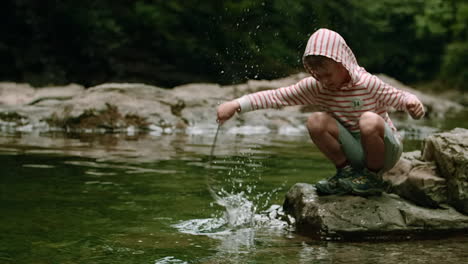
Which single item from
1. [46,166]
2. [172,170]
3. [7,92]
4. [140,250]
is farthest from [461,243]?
[7,92]

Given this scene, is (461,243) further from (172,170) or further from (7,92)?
(7,92)

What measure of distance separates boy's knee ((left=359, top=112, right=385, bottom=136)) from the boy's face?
0.24 metres

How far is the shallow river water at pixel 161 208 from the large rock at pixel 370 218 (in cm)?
12

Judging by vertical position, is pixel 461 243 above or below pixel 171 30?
below

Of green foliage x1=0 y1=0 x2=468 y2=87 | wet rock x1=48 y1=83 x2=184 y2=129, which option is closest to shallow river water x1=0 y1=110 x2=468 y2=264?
wet rock x1=48 y1=83 x2=184 y2=129

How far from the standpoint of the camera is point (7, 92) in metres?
13.3

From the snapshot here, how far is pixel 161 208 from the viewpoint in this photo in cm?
454

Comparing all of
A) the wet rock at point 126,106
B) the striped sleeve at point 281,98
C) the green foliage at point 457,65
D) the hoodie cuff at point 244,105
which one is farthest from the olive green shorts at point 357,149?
the green foliage at point 457,65

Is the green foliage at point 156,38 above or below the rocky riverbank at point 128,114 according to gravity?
above

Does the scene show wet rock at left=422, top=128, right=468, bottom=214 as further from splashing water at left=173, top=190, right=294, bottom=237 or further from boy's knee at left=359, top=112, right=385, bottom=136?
splashing water at left=173, top=190, right=294, bottom=237

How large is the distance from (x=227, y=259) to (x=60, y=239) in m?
0.98

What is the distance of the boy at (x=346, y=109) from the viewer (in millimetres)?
3763

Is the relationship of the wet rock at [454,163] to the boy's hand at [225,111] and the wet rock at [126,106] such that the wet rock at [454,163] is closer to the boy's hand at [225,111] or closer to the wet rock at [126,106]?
the boy's hand at [225,111]

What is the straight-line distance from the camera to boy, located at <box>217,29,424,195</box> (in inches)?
148
